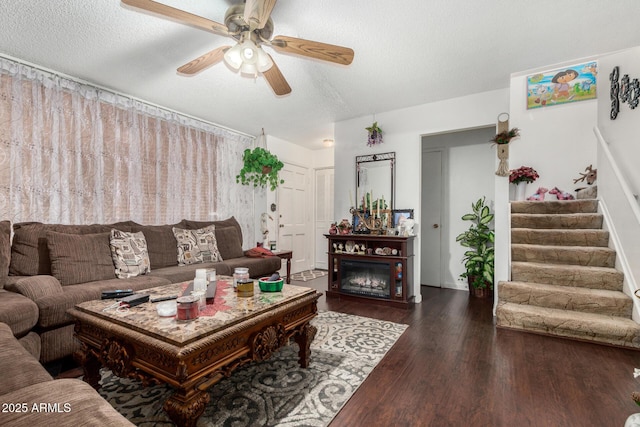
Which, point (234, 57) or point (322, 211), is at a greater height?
point (234, 57)

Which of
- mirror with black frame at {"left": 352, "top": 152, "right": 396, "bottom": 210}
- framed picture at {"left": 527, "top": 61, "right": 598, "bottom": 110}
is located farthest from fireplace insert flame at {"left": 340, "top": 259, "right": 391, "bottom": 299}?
framed picture at {"left": 527, "top": 61, "right": 598, "bottom": 110}

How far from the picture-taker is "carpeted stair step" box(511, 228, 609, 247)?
3044mm

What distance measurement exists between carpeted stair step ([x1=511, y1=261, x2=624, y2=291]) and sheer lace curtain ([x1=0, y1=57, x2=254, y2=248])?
3928mm

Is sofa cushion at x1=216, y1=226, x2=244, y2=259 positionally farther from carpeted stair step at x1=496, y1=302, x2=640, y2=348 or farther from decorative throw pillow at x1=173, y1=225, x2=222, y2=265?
carpeted stair step at x1=496, y1=302, x2=640, y2=348

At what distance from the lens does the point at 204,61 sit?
2.16 meters

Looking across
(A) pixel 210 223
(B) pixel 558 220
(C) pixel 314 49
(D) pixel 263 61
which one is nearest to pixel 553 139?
(B) pixel 558 220

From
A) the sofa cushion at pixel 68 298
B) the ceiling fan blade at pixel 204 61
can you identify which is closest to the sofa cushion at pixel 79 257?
the sofa cushion at pixel 68 298

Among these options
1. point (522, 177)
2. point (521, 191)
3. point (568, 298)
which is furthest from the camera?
point (521, 191)

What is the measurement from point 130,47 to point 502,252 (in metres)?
4.13

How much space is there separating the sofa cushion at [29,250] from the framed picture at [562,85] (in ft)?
17.1

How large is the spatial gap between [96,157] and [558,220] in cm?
508

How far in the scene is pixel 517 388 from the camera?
182 centimetres

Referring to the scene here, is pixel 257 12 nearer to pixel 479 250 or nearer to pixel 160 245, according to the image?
pixel 160 245

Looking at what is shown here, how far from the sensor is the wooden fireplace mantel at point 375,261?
12.0 ft
